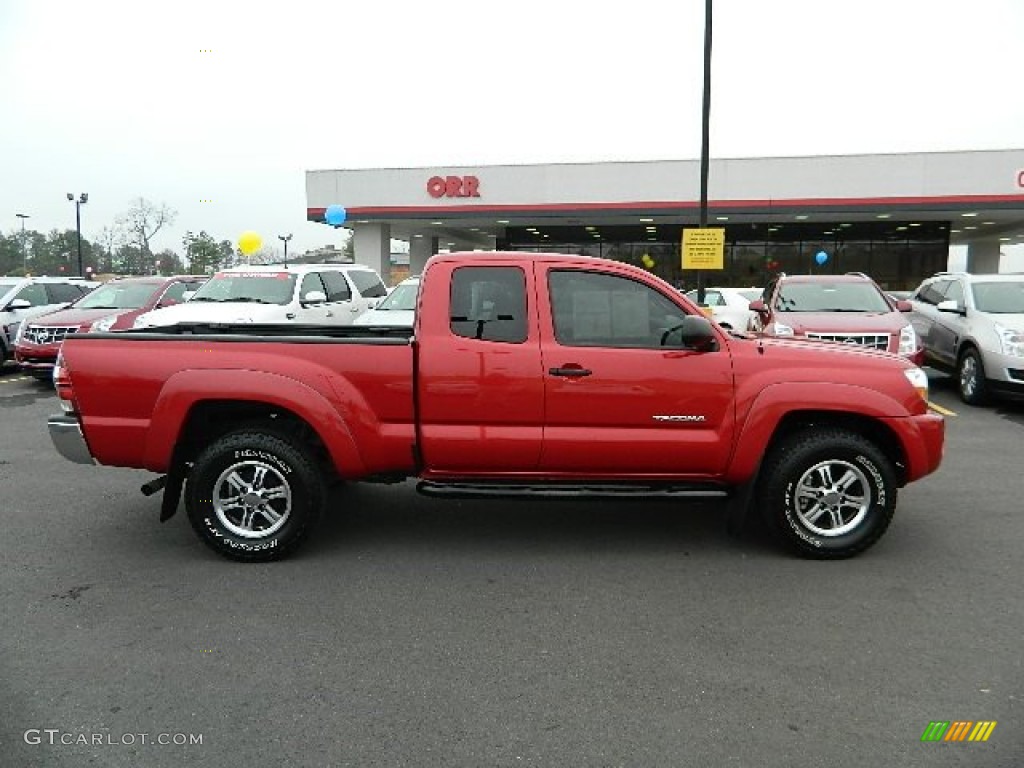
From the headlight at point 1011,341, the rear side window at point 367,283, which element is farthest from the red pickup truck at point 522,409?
the rear side window at point 367,283

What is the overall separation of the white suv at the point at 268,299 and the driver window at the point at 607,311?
6.24 m

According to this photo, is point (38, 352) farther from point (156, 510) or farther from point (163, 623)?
point (163, 623)

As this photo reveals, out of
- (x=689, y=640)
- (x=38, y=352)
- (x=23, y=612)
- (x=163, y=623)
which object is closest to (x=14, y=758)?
(x=163, y=623)

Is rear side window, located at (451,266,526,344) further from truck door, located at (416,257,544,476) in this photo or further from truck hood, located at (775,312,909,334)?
truck hood, located at (775,312,909,334)

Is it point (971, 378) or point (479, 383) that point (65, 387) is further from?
point (971, 378)

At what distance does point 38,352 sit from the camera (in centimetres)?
1176

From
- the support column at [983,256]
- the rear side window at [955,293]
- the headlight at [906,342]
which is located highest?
the support column at [983,256]

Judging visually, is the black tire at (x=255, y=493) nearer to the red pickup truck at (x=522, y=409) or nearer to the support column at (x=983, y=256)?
the red pickup truck at (x=522, y=409)

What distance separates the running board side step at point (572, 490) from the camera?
4.68 meters

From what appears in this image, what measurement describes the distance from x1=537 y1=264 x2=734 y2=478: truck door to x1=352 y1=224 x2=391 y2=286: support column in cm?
2541

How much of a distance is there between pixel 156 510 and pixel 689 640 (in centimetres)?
412

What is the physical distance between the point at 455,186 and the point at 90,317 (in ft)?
55.4

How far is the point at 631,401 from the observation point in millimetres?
4609

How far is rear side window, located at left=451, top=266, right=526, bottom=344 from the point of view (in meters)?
4.71
